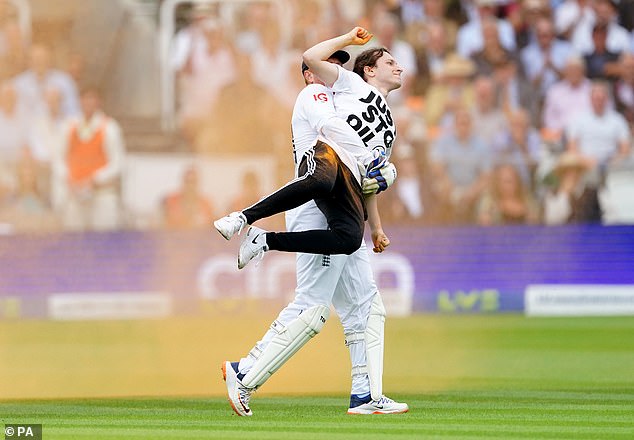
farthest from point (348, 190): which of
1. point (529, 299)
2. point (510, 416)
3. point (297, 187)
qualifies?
point (529, 299)

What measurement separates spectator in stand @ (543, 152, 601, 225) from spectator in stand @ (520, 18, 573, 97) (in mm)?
1978

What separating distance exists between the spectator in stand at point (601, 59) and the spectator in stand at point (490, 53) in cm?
118

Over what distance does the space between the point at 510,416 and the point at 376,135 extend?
1.90m

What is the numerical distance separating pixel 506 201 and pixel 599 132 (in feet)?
6.74

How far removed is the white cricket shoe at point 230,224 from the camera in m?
7.63

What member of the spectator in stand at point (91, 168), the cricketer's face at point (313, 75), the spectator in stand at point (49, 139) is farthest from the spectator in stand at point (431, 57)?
the cricketer's face at point (313, 75)

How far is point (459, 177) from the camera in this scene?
1806 cm

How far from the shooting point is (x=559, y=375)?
37.0 ft

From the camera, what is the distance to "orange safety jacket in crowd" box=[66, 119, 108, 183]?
1812 centimetres

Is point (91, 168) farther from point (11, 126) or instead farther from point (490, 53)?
point (490, 53)

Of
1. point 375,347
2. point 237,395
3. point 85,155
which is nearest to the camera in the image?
point 237,395

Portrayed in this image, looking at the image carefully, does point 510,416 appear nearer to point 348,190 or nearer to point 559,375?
point 348,190

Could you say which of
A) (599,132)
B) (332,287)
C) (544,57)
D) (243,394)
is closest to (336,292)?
(332,287)

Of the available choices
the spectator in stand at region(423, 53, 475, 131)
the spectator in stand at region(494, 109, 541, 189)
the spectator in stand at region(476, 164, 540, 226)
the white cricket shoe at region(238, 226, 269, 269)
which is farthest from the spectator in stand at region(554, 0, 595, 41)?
the white cricket shoe at region(238, 226, 269, 269)
